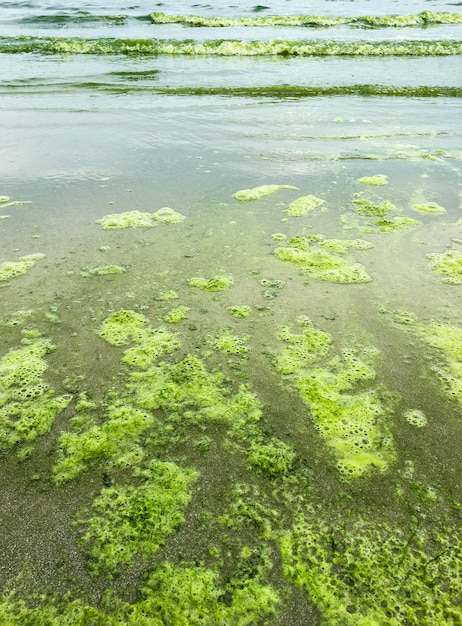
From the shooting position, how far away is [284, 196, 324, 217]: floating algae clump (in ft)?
16.3

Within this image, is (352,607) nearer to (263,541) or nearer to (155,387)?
(263,541)

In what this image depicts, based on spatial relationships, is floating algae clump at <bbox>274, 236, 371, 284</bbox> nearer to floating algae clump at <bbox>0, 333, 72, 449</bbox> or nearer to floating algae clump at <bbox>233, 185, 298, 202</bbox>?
floating algae clump at <bbox>233, 185, 298, 202</bbox>

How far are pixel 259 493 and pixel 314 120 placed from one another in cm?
729

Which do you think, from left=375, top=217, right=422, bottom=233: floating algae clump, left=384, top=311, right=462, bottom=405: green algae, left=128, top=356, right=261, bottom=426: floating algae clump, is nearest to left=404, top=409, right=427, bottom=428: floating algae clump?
left=384, top=311, right=462, bottom=405: green algae

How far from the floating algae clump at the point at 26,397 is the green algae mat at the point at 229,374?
1cm

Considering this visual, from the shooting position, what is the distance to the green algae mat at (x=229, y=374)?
188cm

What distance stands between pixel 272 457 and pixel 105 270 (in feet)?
7.69

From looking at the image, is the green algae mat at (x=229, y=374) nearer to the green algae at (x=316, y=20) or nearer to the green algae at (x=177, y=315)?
Result: the green algae at (x=177, y=315)

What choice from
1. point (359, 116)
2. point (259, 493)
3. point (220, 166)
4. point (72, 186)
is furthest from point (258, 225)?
point (359, 116)

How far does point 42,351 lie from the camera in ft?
10.1

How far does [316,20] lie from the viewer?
1652 cm

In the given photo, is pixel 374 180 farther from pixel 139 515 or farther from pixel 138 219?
pixel 139 515

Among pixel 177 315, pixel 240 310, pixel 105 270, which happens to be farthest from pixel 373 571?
pixel 105 270

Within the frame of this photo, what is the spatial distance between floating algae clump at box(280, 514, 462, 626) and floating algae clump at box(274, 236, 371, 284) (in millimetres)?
2273
